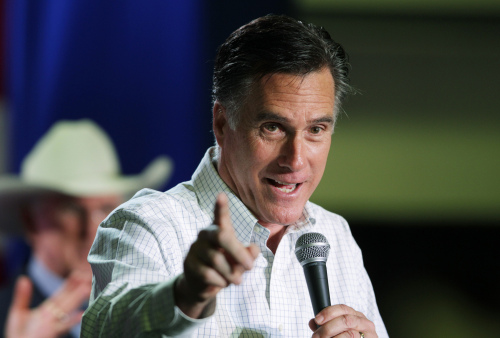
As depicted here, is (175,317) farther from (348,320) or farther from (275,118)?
(275,118)

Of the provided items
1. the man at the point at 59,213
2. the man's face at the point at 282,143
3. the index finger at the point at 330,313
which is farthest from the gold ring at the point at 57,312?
the index finger at the point at 330,313

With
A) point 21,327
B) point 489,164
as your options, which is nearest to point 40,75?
point 21,327

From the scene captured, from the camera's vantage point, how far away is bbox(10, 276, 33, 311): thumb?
9.92ft

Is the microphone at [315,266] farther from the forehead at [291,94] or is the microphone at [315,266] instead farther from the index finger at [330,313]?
the forehead at [291,94]

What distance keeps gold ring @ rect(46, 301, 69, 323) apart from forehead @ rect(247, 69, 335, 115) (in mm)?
1892

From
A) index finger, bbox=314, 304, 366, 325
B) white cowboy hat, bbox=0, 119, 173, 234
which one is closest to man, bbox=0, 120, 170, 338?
white cowboy hat, bbox=0, 119, 173, 234

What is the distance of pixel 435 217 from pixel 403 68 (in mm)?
819

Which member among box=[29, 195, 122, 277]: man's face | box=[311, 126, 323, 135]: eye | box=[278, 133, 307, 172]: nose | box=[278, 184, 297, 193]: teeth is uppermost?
box=[311, 126, 323, 135]: eye

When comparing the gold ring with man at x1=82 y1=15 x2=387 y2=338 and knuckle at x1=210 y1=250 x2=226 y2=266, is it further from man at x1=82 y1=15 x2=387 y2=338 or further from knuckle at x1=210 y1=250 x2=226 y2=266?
knuckle at x1=210 y1=250 x2=226 y2=266

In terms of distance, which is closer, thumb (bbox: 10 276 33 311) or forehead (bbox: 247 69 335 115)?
forehead (bbox: 247 69 335 115)

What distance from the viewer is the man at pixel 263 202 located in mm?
1287

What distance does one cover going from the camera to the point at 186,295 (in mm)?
998

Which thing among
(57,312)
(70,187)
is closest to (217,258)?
(57,312)

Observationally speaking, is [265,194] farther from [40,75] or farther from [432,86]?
[432,86]
